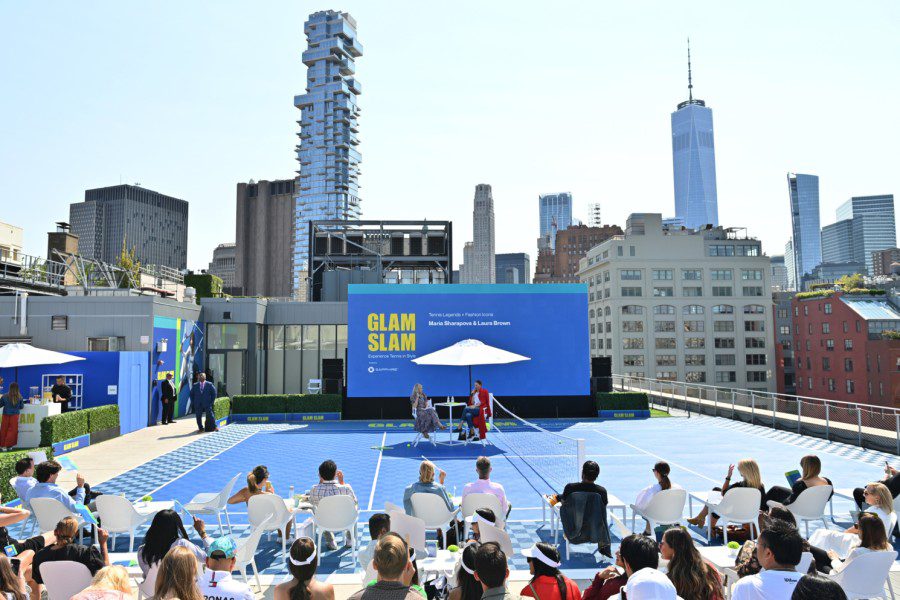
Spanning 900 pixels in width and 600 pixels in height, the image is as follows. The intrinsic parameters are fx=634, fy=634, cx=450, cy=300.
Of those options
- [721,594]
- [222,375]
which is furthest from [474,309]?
[721,594]

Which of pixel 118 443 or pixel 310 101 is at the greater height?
pixel 310 101

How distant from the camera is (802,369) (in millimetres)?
89312

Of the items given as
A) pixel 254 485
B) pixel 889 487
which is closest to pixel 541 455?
pixel 889 487

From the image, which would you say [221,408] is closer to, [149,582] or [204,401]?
[204,401]

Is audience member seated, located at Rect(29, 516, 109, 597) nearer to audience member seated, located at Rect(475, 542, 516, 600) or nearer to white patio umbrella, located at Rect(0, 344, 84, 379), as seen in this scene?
audience member seated, located at Rect(475, 542, 516, 600)

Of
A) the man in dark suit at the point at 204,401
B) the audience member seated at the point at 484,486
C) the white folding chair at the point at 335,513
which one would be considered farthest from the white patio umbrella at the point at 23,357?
the audience member seated at the point at 484,486

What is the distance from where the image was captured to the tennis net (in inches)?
491

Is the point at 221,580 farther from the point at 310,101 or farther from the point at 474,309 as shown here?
the point at 310,101

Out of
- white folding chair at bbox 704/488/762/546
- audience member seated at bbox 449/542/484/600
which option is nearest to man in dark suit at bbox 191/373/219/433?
white folding chair at bbox 704/488/762/546

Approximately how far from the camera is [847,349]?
79.9 m

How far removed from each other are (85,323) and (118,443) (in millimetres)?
5935

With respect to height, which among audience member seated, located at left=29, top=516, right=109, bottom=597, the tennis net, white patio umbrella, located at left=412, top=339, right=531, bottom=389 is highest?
white patio umbrella, located at left=412, top=339, right=531, bottom=389

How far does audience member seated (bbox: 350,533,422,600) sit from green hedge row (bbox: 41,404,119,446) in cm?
1417

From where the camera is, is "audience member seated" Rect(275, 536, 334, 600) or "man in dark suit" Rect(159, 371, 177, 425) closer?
"audience member seated" Rect(275, 536, 334, 600)
